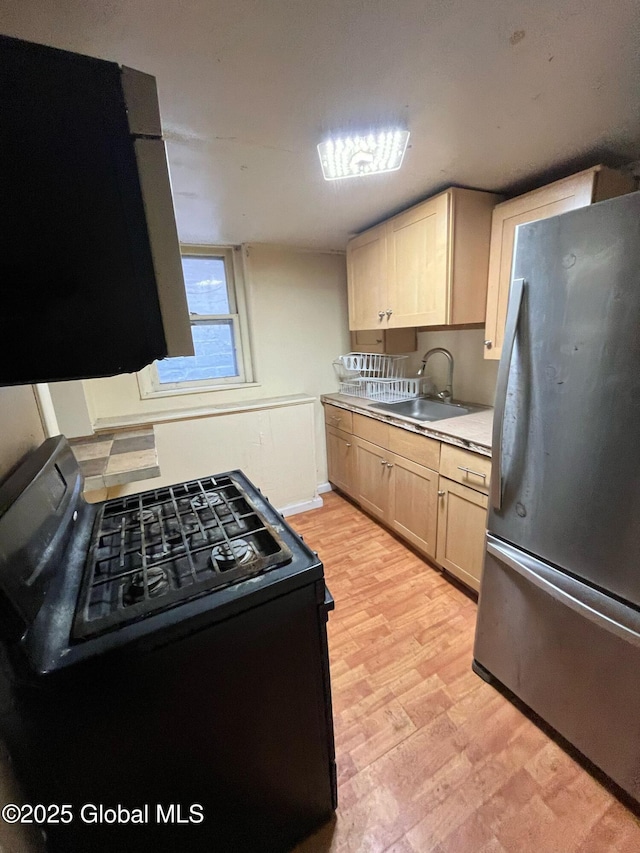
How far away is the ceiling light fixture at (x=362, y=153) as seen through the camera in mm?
1229

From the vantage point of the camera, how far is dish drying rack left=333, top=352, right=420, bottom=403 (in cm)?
269

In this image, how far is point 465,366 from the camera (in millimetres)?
2428

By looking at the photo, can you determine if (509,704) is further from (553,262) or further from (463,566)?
(553,262)

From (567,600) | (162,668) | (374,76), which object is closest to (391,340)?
(374,76)

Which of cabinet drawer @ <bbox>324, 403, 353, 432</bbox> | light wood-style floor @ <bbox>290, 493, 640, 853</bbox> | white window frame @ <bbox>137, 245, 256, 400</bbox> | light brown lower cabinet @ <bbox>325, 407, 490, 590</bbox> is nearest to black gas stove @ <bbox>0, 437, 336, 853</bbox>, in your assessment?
light wood-style floor @ <bbox>290, 493, 640, 853</bbox>

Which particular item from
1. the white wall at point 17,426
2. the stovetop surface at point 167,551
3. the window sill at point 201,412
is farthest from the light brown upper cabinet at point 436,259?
the white wall at point 17,426

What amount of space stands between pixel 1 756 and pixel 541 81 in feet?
6.59

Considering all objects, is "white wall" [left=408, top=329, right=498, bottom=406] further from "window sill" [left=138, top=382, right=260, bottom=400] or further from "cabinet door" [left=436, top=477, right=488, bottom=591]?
"window sill" [left=138, top=382, right=260, bottom=400]

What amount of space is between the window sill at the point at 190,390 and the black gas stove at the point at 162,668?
64.2 inches

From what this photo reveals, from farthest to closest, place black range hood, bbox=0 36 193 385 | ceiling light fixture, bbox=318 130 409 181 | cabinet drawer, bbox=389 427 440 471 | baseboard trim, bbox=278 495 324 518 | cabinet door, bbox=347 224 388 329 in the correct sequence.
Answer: baseboard trim, bbox=278 495 324 518 < cabinet door, bbox=347 224 388 329 < cabinet drawer, bbox=389 427 440 471 < ceiling light fixture, bbox=318 130 409 181 < black range hood, bbox=0 36 193 385

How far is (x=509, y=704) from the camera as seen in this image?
1.37 metres

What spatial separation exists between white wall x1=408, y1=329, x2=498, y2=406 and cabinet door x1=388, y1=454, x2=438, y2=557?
2.43 ft

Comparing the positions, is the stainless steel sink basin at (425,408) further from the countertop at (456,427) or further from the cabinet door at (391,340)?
the cabinet door at (391,340)

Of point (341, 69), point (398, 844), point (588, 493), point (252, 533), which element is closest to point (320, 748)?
point (398, 844)
